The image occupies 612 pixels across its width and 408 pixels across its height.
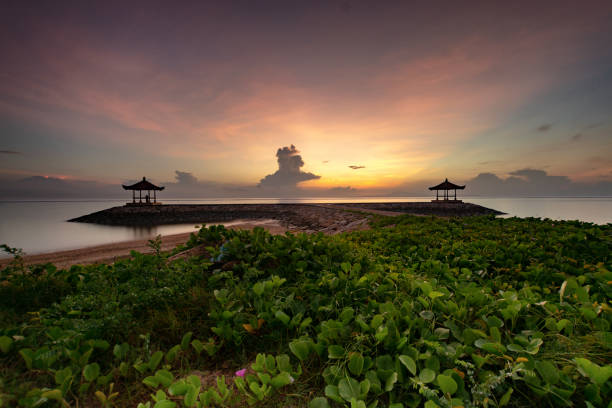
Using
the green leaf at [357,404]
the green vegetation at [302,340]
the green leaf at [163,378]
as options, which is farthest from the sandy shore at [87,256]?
the green leaf at [357,404]

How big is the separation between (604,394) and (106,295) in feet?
11.2

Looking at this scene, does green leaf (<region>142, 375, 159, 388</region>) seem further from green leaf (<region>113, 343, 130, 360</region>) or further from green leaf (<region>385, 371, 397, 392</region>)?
green leaf (<region>385, 371, 397, 392</region>)

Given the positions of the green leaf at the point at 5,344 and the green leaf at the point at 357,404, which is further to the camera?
the green leaf at the point at 5,344

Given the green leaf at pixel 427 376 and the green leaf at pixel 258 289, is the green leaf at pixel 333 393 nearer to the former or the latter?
the green leaf at pixel 427 376

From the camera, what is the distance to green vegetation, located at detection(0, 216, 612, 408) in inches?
46.4

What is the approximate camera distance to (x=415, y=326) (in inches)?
62.2

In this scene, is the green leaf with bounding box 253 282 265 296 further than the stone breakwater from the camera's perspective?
No

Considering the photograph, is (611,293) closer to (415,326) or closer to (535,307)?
(535,307)

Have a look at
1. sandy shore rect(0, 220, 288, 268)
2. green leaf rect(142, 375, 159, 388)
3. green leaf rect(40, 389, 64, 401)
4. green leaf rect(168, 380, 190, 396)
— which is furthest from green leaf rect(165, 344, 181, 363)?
sandy shore rect(0, 220, 288, 268)

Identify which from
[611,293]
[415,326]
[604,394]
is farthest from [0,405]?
Result: [611,293]

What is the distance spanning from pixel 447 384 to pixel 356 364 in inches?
17.0

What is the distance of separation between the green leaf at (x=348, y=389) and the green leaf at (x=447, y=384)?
38 cm

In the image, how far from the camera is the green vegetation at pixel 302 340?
1.18m

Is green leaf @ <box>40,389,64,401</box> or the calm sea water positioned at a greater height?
green leaf @ <box>40,389,64,401</box>
